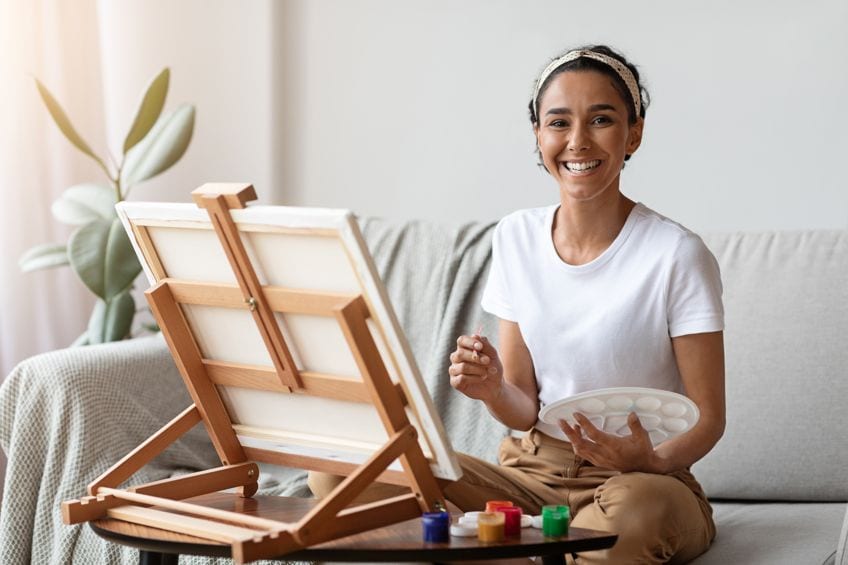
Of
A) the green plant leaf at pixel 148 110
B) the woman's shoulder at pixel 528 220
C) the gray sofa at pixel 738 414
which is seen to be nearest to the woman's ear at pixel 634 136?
the woman's shoulder at pixel 528 220

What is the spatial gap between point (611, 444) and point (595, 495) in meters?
0.13

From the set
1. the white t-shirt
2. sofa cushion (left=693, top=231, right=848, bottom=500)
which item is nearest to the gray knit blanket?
sofa cushion (left=693, top=231, right=848, bottom=500)

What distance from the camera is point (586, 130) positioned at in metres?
1.69

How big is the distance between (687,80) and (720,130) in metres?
0.14

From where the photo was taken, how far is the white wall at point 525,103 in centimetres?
261

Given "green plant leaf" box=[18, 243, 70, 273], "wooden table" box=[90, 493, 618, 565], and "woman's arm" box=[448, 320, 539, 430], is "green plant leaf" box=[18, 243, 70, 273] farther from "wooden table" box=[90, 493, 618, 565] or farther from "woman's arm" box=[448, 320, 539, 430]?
"wooden table" box=[90, 493, 618, 565]

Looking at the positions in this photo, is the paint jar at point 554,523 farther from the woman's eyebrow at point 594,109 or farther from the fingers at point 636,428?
the woman's eyebrow at point 594,109

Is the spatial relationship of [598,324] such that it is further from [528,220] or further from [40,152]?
[40,152]

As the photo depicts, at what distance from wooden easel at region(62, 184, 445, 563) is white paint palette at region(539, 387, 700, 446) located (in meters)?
0.20

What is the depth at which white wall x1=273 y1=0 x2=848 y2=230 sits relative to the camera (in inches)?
103

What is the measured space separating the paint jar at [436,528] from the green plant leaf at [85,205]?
5.83 feet

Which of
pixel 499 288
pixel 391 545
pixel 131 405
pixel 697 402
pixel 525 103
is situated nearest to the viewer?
pixel 391 545

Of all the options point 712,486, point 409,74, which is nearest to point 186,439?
point 712,486

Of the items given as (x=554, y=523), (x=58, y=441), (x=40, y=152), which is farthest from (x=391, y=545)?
(x=40, y=152)
